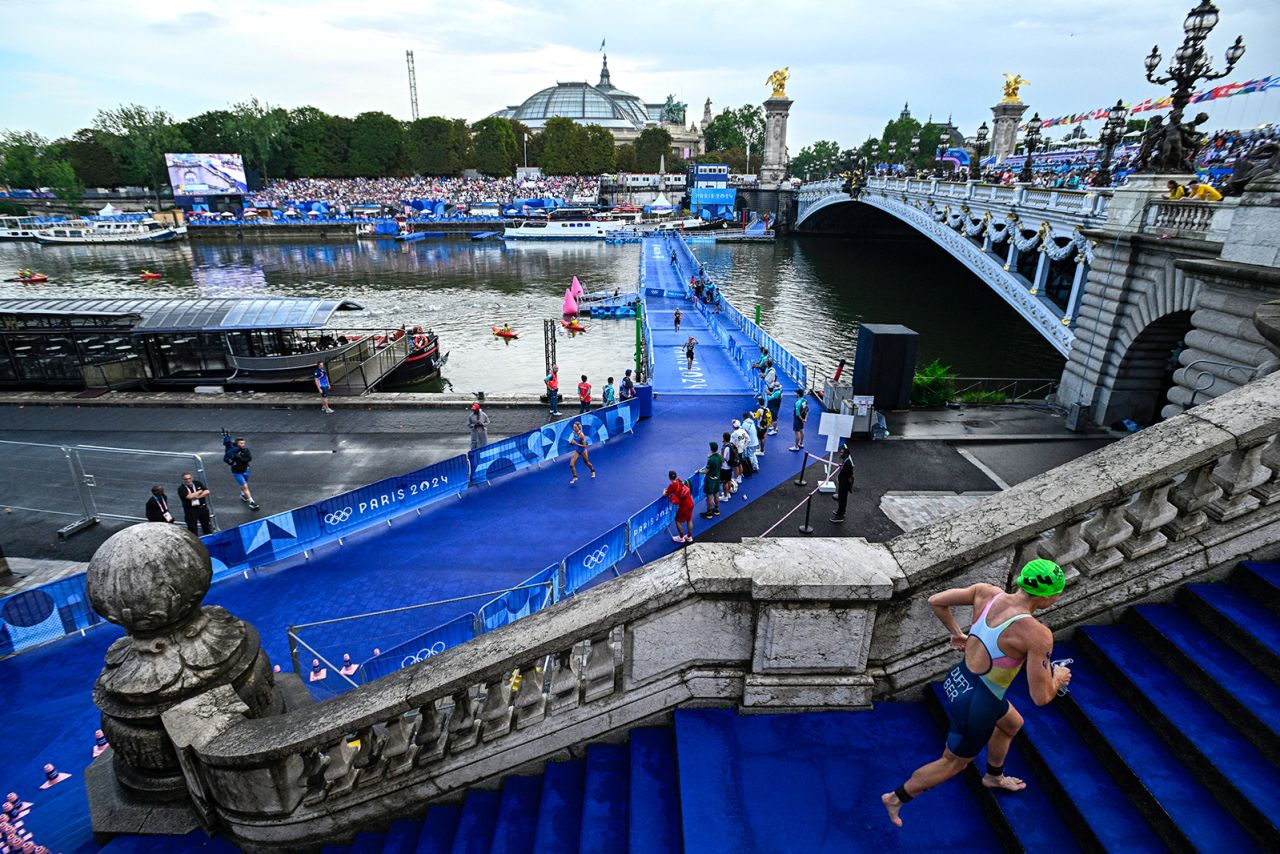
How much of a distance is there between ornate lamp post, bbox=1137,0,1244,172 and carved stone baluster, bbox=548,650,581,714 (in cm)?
2139

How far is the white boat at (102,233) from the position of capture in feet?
300

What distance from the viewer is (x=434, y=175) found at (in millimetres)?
132500

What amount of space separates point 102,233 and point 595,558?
4449 inches

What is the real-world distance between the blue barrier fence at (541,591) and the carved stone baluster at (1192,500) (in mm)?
6265

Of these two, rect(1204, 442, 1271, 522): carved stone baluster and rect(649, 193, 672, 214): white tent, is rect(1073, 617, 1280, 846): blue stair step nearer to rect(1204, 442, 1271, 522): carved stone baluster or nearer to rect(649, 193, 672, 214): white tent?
rect(1204, 442, 1271, 522): carved stone baluster

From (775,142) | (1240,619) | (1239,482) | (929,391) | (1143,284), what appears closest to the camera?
(1240,619)

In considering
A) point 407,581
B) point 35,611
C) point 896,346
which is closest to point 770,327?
point 896,346

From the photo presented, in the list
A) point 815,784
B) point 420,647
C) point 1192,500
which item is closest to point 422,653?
point 420,647

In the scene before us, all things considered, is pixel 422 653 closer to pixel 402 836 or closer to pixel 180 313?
pixel 402 836

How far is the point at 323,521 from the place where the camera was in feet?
40.9

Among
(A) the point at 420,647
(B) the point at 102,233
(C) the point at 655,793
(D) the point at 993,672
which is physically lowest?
(B) the point at 102,233

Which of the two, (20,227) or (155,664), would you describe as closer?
(155,664)

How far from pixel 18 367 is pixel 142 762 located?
25.8m

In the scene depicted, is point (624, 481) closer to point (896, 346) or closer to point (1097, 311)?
point (896, 346)
